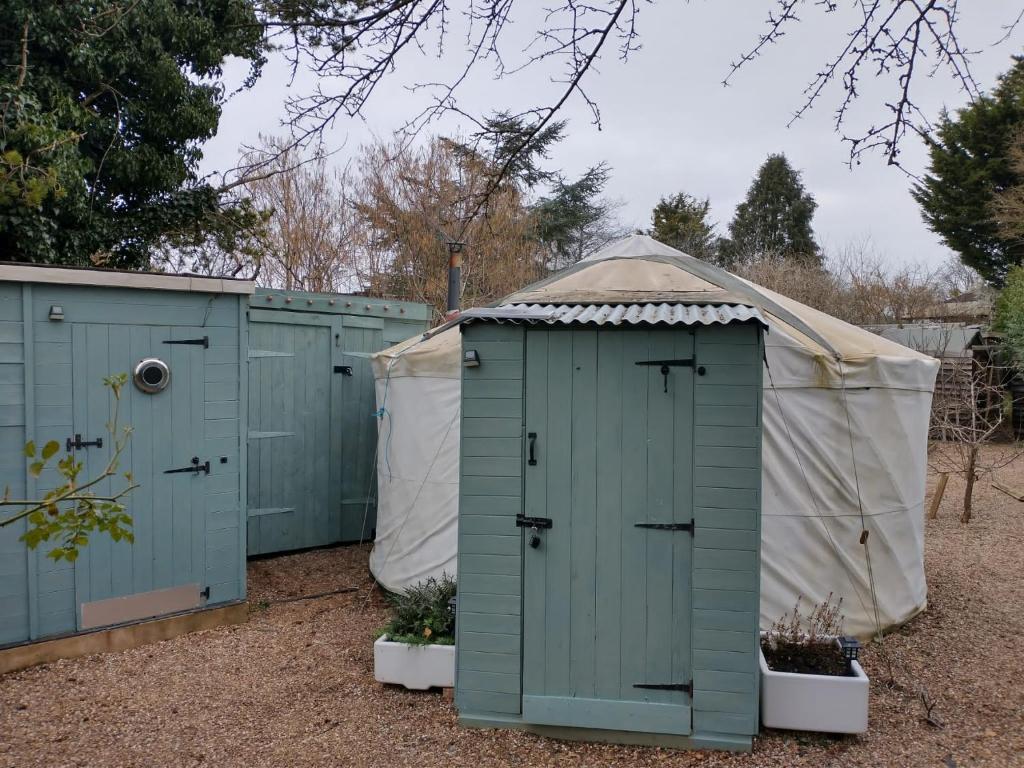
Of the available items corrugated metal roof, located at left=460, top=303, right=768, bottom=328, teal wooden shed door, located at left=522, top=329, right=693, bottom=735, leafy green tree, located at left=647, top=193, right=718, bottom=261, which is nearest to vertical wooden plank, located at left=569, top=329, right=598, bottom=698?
teal wooden shed door, located at left=522, top=329, right=693, bottom=735

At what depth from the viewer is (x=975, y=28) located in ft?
8.82

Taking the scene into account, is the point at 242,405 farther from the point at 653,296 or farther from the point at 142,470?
the point at 653,296

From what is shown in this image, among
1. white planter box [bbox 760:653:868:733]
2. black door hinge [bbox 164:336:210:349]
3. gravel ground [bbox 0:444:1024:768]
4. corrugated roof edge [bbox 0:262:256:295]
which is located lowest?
gravel ground [bbox 0:444:1024:768]

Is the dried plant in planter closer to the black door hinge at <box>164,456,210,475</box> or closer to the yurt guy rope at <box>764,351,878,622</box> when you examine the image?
the yurt guy rope at <box>764,351,878,622</box>

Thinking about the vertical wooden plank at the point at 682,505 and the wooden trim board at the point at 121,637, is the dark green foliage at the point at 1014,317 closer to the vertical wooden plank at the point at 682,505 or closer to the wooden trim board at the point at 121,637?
the vertical wooden plank at the point at 682,505

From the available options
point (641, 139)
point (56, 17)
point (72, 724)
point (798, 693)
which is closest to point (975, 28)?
point (641, 139)

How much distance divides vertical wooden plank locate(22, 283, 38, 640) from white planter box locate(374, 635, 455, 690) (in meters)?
1.92

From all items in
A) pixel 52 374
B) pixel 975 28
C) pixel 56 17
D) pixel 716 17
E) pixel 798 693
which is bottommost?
pixel 798 693

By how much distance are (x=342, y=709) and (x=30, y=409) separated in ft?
7.56

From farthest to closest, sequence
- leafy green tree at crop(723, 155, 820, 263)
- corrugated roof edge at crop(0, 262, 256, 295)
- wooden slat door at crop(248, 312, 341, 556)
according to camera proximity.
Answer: leafy green tree at crop(723, 155, 820, 263) → wooden slat door at crop(248, 312, 341, 556) → corrugated roof edge at crop(0, 262, 256, 295)

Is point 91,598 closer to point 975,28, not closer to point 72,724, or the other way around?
point 72,724

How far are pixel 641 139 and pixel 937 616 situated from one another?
3632mm

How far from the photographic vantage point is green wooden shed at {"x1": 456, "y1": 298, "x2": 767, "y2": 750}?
9.99ft

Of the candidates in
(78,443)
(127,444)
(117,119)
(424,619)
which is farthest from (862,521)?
(117,119)
